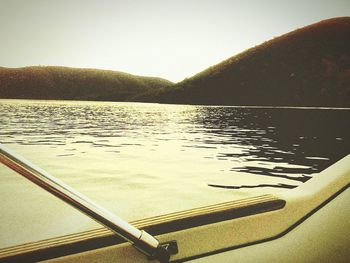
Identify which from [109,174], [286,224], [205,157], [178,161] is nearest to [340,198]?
[286,224]

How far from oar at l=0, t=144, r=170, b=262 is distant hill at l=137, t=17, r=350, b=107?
3855 inches

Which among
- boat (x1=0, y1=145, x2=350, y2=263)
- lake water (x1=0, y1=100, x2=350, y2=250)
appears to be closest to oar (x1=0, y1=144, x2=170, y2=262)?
boat (x1=0, y1=145, x2=350, y2=263)

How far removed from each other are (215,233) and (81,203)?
1167 millimetres

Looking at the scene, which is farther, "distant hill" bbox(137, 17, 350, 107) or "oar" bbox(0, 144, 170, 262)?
"distant hill" bbox(137, 17, 350, 107)

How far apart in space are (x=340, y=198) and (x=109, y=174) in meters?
6.87

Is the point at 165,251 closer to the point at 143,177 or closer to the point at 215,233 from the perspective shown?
the point at 215,233

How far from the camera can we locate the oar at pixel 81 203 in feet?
5.11

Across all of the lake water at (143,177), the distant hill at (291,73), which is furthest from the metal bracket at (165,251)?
the distant hill at (291,73)

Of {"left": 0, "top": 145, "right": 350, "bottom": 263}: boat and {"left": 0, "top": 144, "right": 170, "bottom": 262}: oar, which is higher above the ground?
{"left": 0, "top": 144, "right": 170, "bottom": 262}: oar

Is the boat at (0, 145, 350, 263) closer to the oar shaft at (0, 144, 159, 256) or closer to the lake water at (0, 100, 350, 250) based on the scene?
the oar shaft at (0, 144, 159, 256)

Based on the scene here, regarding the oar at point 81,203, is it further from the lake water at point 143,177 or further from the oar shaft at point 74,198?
the lake water at point 143,177

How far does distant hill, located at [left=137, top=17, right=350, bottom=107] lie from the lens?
92625 millimetres

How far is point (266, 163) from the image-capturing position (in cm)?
1154

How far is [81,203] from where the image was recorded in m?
1.74
